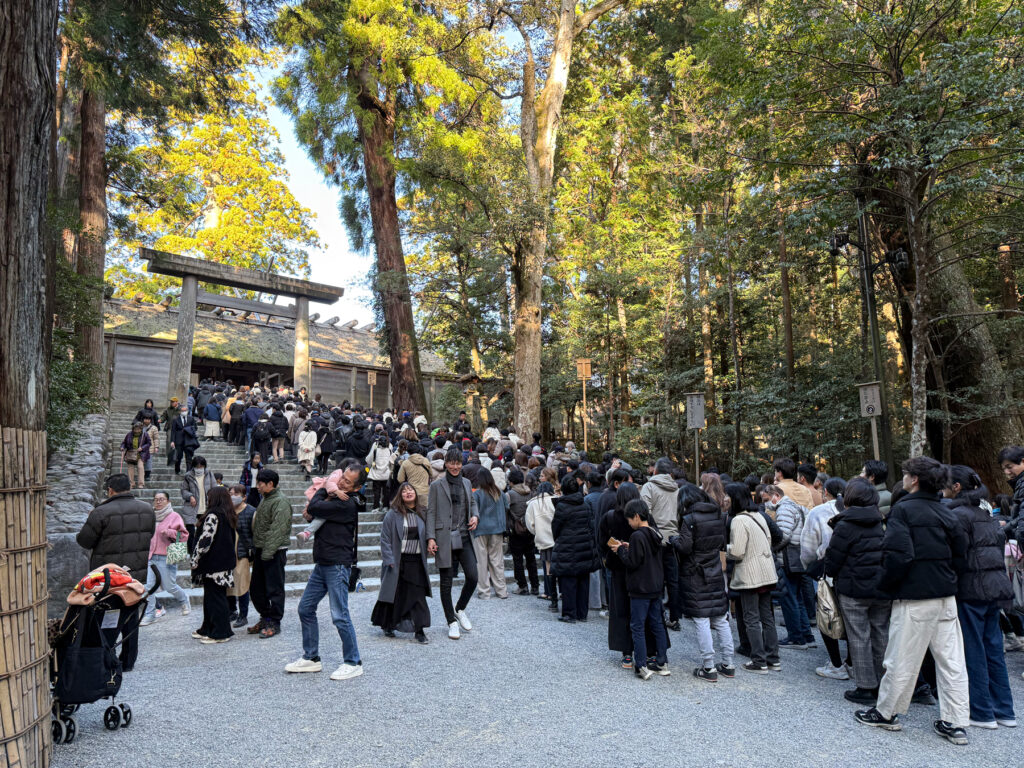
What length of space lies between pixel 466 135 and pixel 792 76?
8.18 meters

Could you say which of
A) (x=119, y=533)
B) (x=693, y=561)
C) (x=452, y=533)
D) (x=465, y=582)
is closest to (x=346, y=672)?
(x=465, y=582)

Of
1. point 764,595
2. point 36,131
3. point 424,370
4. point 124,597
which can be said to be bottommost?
point 764,595

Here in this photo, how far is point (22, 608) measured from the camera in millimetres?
3408

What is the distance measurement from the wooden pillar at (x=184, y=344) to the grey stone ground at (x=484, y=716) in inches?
569

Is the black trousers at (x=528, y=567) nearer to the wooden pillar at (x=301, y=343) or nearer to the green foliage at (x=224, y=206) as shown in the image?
the wooden pillar at (x=301, y=343)

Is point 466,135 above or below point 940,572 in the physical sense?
above

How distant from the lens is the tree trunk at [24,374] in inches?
131

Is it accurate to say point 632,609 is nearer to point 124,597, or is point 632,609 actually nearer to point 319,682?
point 319,682

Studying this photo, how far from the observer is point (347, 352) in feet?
91.8

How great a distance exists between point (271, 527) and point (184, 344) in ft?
49.0

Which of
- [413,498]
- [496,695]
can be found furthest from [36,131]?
[496,695]

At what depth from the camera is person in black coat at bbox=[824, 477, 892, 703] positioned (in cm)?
461

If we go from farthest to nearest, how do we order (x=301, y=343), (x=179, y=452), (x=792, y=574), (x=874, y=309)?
(x=301, y=343) → (x=179, y=452) → (x=874, y=309) → (x=792, y=574)

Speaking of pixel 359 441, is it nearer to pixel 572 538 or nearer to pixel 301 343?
pixel 572 538
